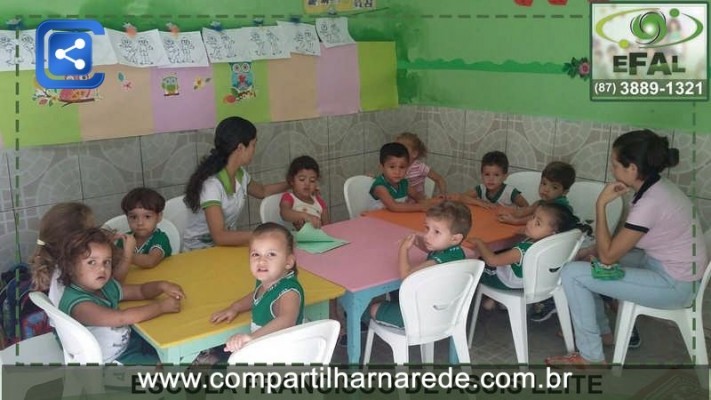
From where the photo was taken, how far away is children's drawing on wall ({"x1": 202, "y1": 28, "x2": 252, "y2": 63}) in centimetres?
357

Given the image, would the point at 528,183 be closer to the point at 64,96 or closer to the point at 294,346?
the point at 294,346

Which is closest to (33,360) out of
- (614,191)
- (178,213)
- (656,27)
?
(178,213)

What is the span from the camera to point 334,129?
4273 mm

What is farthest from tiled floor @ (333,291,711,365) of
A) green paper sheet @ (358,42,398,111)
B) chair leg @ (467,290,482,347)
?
green paper sheet @ (358,42,398,111)

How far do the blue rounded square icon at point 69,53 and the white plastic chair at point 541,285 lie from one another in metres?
2.26

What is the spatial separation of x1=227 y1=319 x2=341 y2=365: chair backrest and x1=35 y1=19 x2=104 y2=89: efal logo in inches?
81.8

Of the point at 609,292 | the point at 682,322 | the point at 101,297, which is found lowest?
the point at 682,322

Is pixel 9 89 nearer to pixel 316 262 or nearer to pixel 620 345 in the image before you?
pixel 316 262

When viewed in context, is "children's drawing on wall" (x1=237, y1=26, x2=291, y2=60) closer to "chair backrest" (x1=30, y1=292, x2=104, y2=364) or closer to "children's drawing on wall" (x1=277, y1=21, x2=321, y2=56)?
"children's drawing on wall" (x1=277, y1=21, x2=321, y2=56)

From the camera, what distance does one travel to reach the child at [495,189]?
11.4 ft

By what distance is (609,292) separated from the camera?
2727mm

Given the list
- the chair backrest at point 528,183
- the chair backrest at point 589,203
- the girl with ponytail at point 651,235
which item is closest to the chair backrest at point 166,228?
the girl with ponytail at point 651,235

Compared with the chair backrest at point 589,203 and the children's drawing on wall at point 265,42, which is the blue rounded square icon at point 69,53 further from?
the chair backrest at point 589,203

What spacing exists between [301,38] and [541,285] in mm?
2173
